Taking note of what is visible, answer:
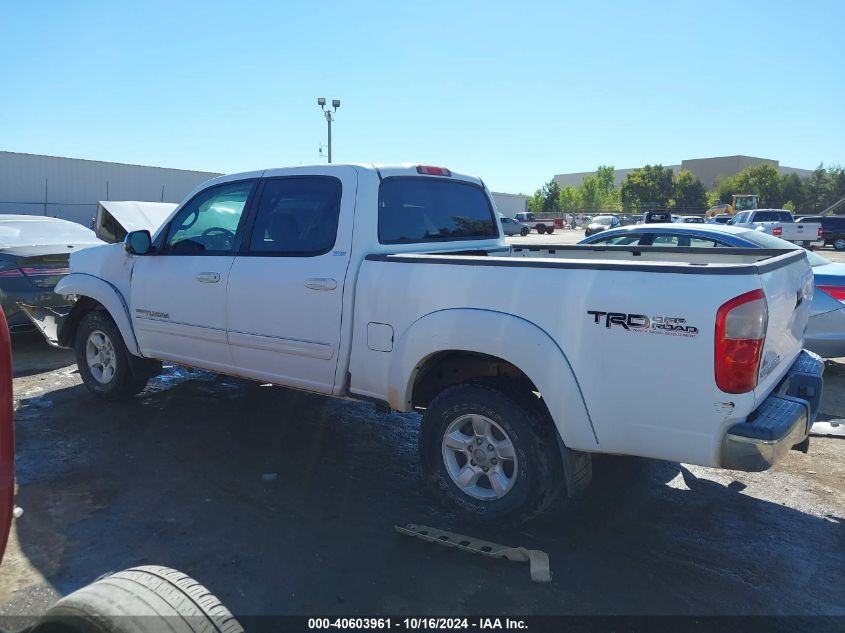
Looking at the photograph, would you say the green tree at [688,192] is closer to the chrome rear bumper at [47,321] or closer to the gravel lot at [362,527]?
the chrome rear bumper at [47,321]

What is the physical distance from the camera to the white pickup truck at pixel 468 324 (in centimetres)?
289

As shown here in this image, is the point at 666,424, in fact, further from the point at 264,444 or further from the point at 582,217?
the point at 582,217

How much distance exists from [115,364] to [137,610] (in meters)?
4.37

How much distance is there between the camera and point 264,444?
5.00 meters

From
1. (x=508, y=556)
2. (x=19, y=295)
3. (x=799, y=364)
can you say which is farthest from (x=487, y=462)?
(x=19, y=295)

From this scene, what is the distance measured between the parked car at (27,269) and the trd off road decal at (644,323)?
6.70 meters

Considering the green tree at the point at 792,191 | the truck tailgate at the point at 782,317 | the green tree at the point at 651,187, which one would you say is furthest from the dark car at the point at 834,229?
the green tree at the point at 651,187

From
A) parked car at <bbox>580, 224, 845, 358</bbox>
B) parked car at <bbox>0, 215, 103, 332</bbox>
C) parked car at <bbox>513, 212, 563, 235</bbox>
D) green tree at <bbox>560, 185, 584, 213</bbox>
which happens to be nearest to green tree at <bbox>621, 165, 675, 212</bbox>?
green tree at <bbox>560, 185, 584, 213</bbox>

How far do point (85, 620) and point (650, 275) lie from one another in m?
2.50

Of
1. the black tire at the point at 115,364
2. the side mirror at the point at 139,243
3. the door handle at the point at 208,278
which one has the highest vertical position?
the side mirror at the point at 139,243

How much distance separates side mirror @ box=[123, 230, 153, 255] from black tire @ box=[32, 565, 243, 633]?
3.65 meters

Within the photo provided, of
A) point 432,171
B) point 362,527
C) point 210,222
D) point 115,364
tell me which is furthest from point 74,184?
point 362,527

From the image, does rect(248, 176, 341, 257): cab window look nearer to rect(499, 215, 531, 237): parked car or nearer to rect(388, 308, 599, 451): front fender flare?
rect(388, 308, 599, 451): front fender flare

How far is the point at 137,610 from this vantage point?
189 cm
